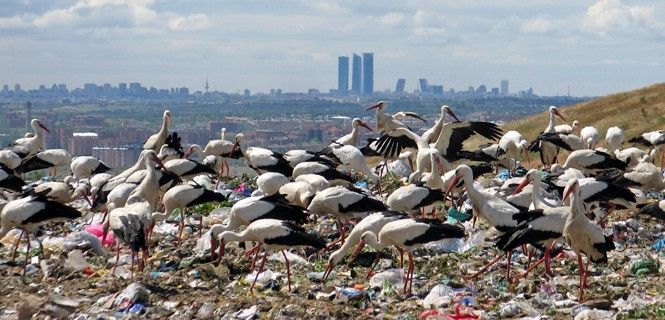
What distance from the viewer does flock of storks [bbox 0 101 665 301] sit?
1225cm

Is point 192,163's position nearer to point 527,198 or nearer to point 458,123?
point 458,123

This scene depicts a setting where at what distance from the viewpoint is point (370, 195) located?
51.5ft

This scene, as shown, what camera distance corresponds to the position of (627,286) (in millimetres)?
11789

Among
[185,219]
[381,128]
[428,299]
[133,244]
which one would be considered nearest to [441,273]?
[428,299]

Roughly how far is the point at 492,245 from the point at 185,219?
539 cm

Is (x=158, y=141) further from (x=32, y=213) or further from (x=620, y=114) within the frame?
(x=620, y=114)

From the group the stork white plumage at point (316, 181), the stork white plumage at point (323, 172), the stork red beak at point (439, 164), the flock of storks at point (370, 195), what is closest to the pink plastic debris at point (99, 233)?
the flock of storks at point (370, 195)

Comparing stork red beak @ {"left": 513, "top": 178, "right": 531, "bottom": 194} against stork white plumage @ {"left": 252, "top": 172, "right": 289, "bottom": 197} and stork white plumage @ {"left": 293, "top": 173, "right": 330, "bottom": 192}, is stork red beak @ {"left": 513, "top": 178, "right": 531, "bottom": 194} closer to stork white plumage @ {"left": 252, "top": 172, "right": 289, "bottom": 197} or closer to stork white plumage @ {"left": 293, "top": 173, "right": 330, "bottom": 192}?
stork white plumage @ {"left": 293, "top": 173, "right": 330, "bottom": 192}

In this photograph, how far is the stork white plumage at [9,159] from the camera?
2206cm

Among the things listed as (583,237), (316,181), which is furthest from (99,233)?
(583,237)

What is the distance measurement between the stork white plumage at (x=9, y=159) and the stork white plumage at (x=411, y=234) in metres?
11.9

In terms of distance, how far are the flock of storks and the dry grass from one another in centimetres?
932

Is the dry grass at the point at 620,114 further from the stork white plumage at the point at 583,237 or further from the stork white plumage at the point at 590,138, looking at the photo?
the stork white plumage at the point at 583,237

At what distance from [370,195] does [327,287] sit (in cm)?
356
